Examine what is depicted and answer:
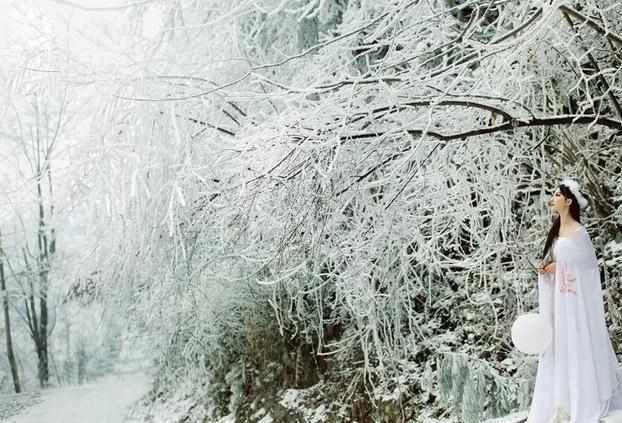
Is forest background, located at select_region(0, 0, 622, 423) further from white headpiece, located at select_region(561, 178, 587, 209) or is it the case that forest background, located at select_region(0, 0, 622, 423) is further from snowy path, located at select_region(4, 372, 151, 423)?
snowy path, located at select_region(4, 372, 151, 423)

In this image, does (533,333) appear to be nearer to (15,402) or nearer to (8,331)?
(15,402)

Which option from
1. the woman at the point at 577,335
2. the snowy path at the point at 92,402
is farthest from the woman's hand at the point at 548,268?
the snowy path at the point at 92,402

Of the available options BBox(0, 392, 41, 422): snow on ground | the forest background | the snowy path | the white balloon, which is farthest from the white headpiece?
BBox(0, 392, 41, 422): snow on ground

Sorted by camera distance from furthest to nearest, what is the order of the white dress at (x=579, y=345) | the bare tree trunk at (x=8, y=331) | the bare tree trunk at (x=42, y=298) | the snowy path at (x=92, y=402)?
the bare tree trunk at (x=42, y=298) < the bare tree trunk at (x=8, y=331) < the snowy path at (x=92, y=402) < the white dress at (x=579, y=345)

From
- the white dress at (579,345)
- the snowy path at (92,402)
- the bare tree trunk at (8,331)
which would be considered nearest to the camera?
the white dress at (579,345)

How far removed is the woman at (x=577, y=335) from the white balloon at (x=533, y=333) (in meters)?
0.04

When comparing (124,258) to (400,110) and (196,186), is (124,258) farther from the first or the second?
(400,110)

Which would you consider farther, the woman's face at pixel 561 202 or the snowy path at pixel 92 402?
the snowy path at pixel 92 402

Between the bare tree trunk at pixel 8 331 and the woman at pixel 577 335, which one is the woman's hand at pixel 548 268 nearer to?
the woman at pixel 577 335

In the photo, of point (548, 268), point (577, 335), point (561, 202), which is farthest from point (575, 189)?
point (577, 335)

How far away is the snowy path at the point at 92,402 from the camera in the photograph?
863 centimetres

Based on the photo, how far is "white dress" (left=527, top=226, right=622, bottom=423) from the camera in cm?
279

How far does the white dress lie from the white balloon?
0.13ft

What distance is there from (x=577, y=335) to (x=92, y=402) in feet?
25.8
